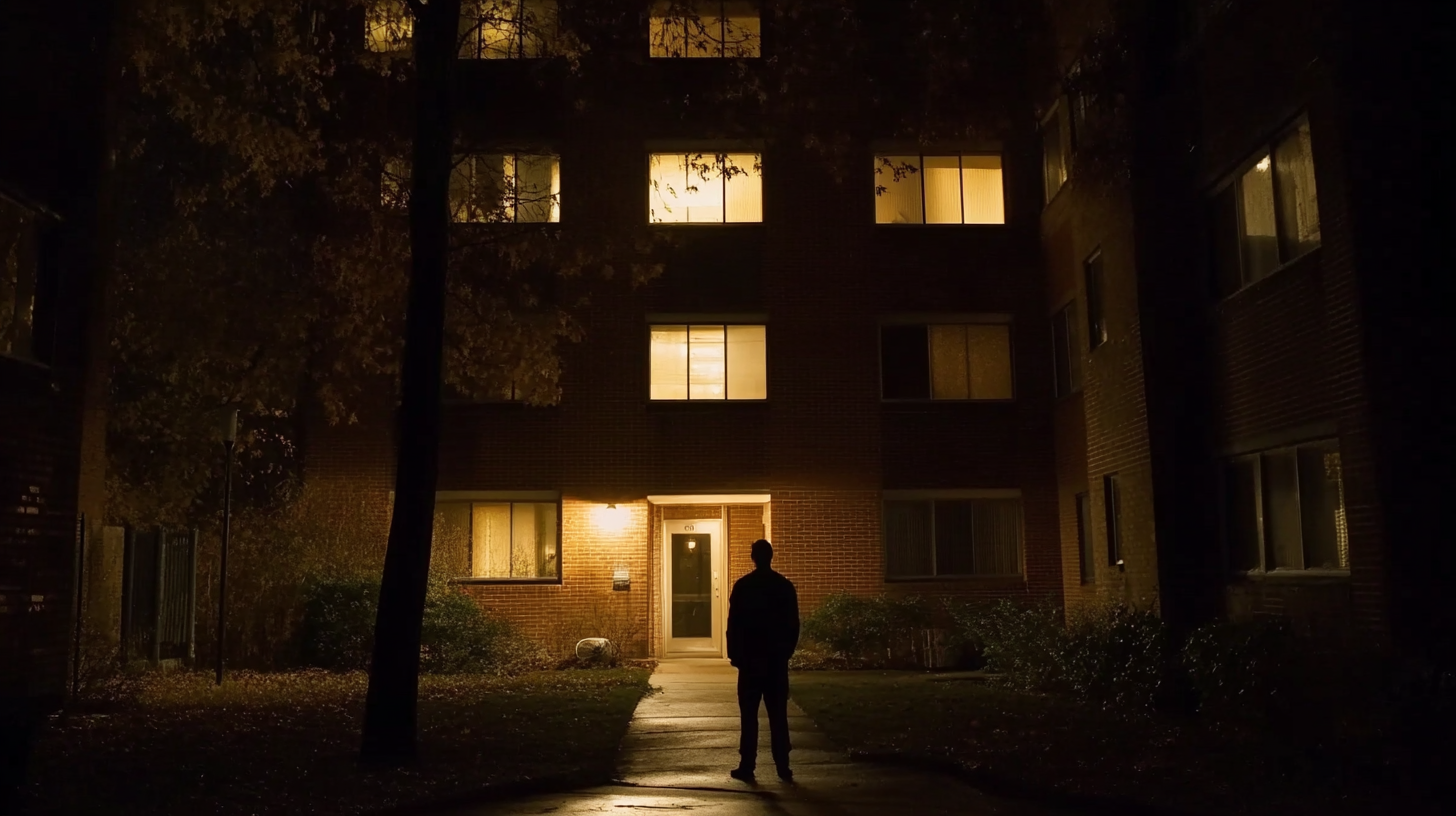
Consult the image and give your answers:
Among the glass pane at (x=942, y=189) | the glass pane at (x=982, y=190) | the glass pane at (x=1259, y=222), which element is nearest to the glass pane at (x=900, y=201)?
the glass pane at (x=942, y=189)

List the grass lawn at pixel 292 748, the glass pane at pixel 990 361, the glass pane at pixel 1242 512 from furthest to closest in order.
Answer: the glass pane at pixel 990 361
the glass pane at pixel 1242 512
the grass lawn at pixel 292 748

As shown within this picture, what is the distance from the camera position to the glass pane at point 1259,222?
1385 cm

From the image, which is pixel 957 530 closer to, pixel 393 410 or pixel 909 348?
pixel 909 348

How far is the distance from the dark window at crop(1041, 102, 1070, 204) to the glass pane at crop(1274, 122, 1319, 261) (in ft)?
24.0

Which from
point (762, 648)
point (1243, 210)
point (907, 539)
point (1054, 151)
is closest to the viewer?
point (762, 648)

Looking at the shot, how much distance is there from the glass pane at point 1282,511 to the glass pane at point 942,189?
988cm

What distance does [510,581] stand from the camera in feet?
72.2

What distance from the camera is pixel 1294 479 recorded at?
13.6 meters

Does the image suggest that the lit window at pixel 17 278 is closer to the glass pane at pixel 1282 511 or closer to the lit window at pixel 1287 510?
the lit window at pixel 1287 510

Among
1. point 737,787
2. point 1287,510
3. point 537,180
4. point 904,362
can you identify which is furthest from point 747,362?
point 737,787

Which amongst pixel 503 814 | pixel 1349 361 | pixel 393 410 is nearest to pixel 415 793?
pixel 503 814

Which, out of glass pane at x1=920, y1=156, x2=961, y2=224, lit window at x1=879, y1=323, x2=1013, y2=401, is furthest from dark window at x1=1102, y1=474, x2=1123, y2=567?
glass pane at x1=920, y1=156, x2=961, y2=224

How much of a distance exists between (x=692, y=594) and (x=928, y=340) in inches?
230

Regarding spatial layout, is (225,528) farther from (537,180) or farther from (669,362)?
(537,180)
